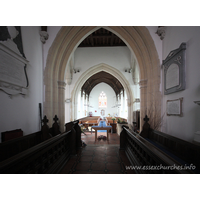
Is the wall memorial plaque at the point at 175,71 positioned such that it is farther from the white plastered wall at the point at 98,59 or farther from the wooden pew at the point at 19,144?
the white plastered wall at the point at 98,59

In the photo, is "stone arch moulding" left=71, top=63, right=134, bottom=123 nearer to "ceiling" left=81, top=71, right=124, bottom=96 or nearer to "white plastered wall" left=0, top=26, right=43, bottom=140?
"ceiling" left=81, top=71, right=124, bottom=96

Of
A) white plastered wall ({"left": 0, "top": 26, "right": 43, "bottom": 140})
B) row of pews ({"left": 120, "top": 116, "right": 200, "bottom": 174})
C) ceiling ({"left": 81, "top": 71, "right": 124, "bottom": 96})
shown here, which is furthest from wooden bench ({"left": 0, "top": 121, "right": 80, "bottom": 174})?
ceiling ({"left": 81, "top": 71, "right": 124, "bottom": 96})

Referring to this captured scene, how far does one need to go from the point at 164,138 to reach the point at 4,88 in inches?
134

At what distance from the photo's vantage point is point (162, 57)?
3.72m

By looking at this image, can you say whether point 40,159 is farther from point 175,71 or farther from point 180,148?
point 175,71

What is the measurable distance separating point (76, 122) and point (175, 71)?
124 inches

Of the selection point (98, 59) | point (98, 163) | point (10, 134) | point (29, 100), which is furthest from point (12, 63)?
point (98, 59)

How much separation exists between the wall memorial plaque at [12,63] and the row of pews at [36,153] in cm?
110

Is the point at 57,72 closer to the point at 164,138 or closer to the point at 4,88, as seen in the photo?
the point at 4,88

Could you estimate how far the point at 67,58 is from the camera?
4.33 metres

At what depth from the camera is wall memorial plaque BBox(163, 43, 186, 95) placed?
2.63 metres

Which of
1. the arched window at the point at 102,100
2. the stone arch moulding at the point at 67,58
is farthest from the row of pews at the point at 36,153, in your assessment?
the arched window at the point at 102,100

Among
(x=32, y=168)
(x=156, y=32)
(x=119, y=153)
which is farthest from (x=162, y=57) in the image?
(x=32, y=168)

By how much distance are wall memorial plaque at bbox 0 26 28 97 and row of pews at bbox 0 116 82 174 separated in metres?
1.10
